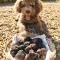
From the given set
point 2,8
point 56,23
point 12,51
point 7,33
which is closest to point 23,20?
point 12,51

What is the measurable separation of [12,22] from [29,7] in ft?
5.13

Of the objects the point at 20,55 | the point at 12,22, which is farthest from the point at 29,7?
the point at 12,22

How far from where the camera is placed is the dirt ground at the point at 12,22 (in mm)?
4039

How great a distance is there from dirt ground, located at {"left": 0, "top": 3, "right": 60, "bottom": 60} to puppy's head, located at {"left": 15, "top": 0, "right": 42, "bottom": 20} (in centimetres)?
75

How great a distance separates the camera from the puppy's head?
3.00m

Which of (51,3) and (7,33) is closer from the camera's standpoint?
(7,33)

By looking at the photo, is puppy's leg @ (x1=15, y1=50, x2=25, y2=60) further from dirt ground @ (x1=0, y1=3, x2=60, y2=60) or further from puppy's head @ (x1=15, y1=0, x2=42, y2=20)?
dirt ground @ (x1=0, y1=3, x2=60, y2=60)

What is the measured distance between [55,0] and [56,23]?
919 millimetres

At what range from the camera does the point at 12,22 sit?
4539 millimetres

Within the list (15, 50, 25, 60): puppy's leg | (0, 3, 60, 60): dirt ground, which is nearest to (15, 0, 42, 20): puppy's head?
(15, 50, 25, 60): puppy's leg

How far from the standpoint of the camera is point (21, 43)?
119 inches

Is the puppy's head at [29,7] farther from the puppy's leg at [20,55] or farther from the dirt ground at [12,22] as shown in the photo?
the dirt ground at [12,22]

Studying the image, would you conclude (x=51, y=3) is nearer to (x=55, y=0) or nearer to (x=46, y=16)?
(x=55, y=0)

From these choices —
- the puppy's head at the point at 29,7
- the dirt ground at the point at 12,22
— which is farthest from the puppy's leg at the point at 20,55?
the dirt ground at the point at 12,22
